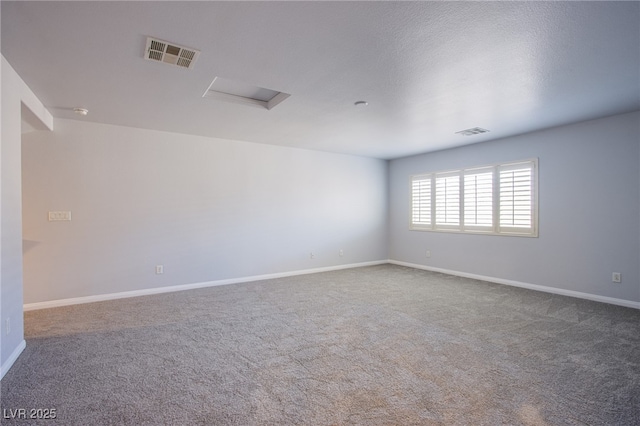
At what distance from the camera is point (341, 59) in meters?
2.53

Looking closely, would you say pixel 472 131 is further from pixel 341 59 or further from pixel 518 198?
pixel 341 59

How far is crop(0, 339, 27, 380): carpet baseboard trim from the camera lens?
2299 mm

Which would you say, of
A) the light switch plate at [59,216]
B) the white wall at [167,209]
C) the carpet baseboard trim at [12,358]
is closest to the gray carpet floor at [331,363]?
the carpet baseboard trim at [12,358]

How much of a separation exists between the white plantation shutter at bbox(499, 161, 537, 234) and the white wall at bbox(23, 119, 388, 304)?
292cm

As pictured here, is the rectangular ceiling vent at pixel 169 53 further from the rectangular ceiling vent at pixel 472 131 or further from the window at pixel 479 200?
the window at pixel 479 200

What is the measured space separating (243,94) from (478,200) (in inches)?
174

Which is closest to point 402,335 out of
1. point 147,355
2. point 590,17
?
point 147,355

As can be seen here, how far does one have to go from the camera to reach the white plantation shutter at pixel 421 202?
642cm

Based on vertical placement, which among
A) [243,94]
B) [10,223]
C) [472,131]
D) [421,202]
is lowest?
[10,223]

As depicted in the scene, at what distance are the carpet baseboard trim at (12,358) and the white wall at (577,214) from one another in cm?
619

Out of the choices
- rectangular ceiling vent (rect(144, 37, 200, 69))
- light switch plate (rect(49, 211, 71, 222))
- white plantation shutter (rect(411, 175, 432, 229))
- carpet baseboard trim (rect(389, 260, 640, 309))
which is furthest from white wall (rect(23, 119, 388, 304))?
rectangular ceiling vent (rect(144, 37, 200, 69))

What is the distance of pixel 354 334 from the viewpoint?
311cm

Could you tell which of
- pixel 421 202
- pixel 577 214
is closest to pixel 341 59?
pixel 577 214

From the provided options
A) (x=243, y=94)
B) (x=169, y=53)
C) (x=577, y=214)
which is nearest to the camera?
(x=169, y=53)
